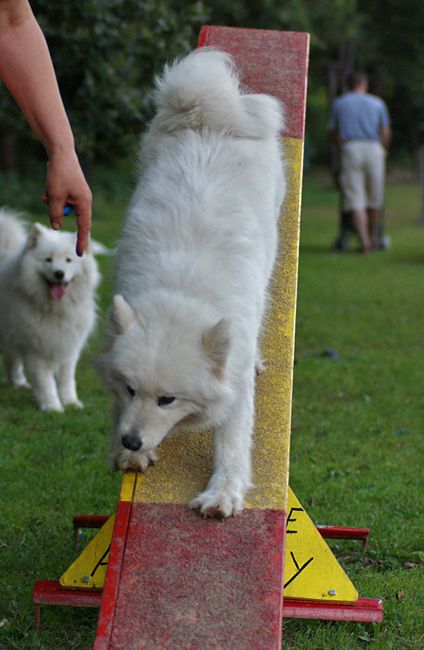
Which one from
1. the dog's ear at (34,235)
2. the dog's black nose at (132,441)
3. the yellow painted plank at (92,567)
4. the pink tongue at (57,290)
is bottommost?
the yellow painted plank at (92,567)

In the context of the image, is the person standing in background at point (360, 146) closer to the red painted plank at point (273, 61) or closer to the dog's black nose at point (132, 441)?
the red painted plank at point (273, 61)

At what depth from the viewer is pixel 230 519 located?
3.72m

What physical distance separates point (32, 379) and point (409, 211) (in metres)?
18.2

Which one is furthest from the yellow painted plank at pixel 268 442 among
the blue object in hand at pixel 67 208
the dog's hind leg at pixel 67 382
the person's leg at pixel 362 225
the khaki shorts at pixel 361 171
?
the khaki shorts at pixel 361 171

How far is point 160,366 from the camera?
354 cm

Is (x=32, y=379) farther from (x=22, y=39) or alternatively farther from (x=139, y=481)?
(x=22, y=39)

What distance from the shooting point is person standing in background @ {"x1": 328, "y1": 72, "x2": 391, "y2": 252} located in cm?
1605

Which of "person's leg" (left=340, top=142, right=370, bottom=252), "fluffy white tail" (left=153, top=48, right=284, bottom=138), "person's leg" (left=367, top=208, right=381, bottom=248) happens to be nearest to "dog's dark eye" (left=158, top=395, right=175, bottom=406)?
"fluffy white tail" (left=153, top=48, right=284, bottom=138)

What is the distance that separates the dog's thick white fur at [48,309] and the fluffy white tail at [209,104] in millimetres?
3041

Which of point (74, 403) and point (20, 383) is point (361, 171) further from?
point (74, 403)

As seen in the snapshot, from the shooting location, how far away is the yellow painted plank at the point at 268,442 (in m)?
3.86

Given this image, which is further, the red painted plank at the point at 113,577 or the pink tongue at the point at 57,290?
the pink tongue at the point at 57,290

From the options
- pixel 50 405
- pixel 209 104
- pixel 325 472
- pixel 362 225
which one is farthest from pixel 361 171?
pixel 209 104

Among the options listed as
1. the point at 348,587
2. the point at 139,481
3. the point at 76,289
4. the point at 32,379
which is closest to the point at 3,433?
the point at 32,379
